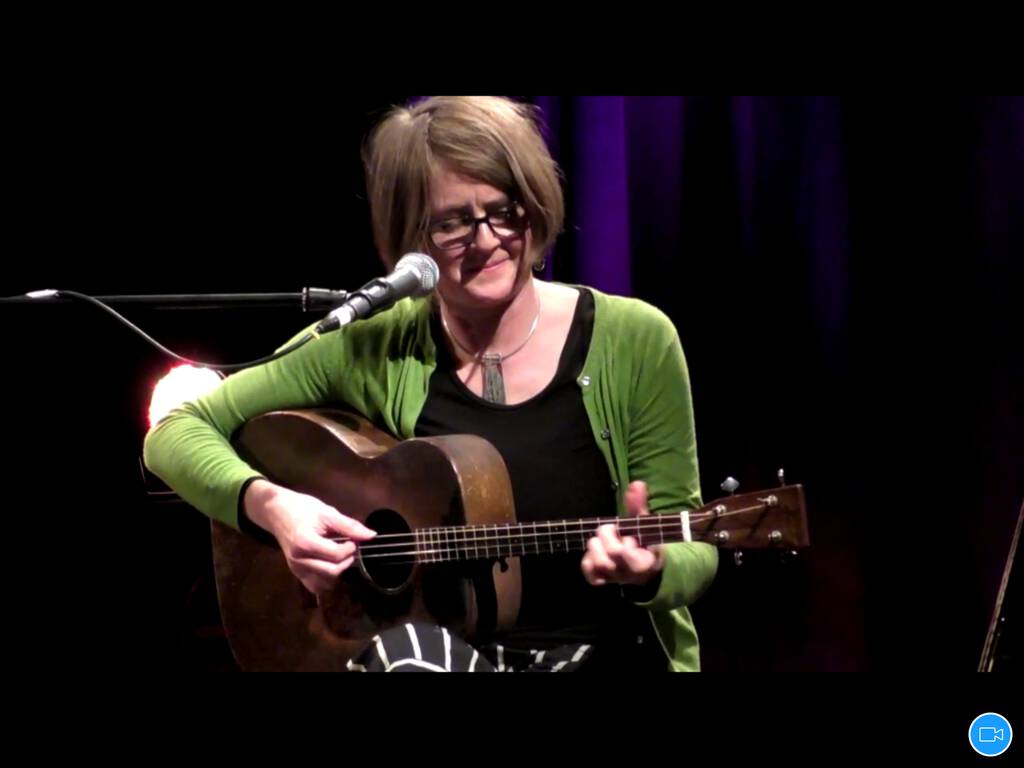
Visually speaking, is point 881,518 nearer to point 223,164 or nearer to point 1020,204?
point 1020,204

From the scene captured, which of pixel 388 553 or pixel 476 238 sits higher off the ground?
pixel 476 238

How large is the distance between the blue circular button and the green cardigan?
1.58 ft

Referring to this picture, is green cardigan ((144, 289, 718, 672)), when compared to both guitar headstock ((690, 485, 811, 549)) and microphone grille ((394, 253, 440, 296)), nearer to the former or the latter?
guitar headstock ((690, 485, 811, 549))

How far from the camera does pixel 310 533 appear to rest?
2080mm

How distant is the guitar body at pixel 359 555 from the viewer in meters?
1.99

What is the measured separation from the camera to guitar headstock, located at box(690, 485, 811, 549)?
5.76ft

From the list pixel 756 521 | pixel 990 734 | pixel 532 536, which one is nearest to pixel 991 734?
pixel 990 734

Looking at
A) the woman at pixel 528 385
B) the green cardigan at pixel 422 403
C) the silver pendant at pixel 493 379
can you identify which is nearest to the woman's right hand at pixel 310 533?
the woman at pixel 528 385

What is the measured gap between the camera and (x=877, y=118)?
2504mm

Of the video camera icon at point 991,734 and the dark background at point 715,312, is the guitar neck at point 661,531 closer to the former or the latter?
the video camera icon at point 991,734

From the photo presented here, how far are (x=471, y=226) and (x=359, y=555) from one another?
0.62m

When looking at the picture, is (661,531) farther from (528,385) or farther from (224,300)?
(224,300)

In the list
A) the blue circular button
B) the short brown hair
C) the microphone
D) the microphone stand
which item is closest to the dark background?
the short brown hair

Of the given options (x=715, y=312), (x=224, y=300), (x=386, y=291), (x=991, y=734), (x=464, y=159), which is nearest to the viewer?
(x=991, y=734)
